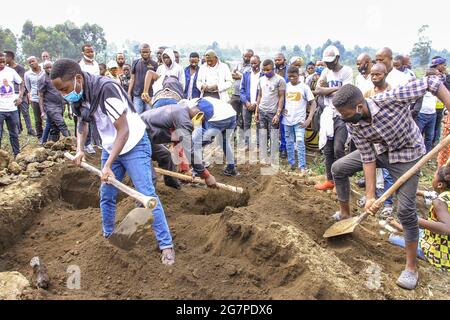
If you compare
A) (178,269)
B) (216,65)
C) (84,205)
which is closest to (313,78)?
(216,65)

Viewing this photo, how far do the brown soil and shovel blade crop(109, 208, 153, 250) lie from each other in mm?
257

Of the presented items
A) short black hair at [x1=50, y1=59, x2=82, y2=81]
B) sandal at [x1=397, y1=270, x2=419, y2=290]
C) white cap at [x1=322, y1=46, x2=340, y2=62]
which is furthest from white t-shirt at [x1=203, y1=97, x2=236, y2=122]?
sandal at [x1=397, y1=270, x2=419, y2=290]

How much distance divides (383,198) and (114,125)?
2.47 meters

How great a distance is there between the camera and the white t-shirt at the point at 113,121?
350cm

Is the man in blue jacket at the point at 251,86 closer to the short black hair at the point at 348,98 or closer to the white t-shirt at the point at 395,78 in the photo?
the white t-shirt at the point at 395,78

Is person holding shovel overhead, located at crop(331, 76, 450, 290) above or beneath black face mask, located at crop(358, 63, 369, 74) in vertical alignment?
beneath

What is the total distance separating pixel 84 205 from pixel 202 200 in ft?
5.87

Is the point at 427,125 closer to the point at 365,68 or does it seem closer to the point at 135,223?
the point at 365,68

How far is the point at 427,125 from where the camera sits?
24.7ft

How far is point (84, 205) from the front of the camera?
6.05 meters

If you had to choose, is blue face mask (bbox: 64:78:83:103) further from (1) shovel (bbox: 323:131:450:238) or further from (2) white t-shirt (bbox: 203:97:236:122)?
(1) shovel (bbox: 323:131:450:238)

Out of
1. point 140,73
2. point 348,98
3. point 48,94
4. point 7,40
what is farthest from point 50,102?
point 7,40

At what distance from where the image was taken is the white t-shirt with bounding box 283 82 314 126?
719 centimetres
